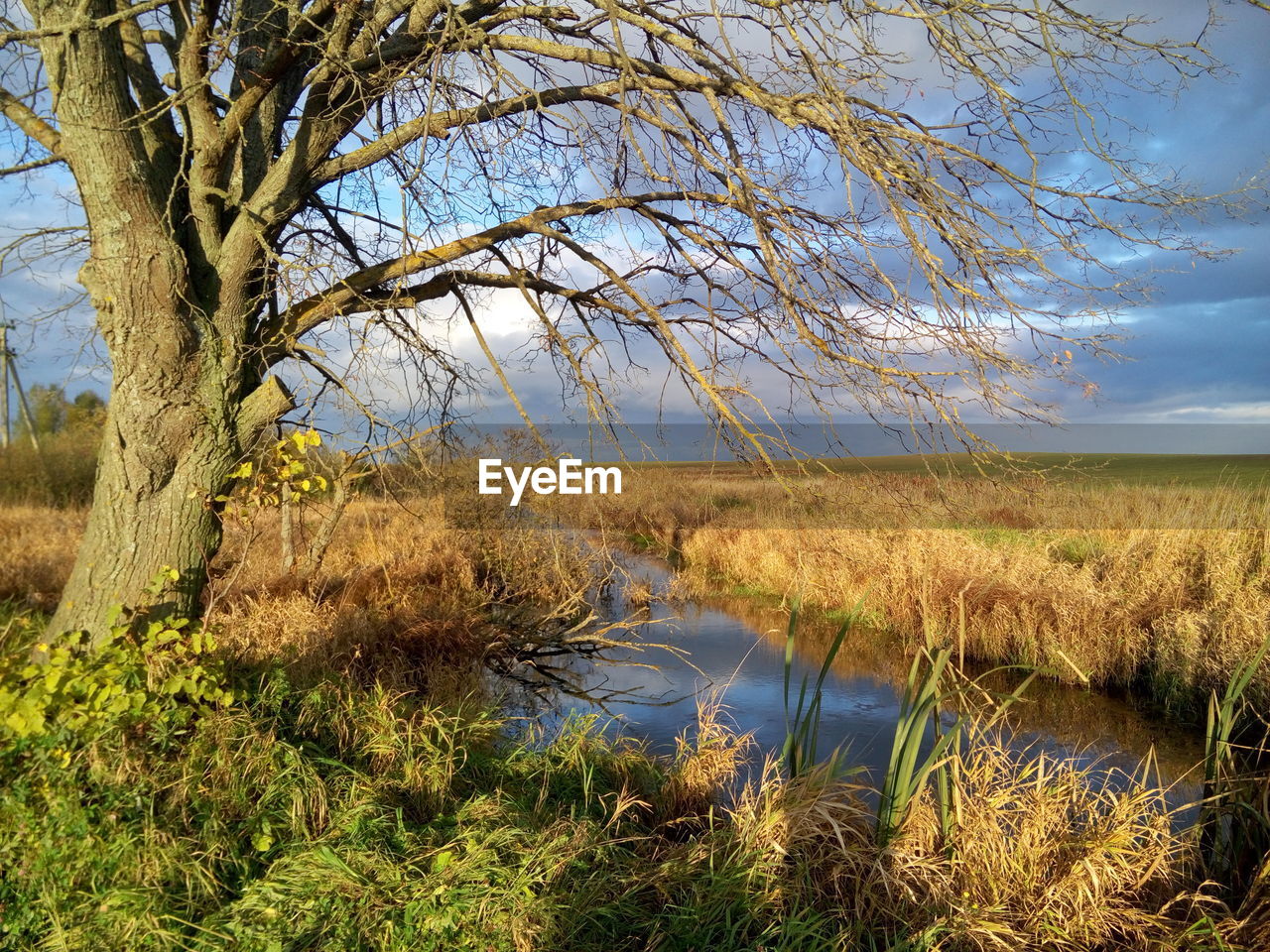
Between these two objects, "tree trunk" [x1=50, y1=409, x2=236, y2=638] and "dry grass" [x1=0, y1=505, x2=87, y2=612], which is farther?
"dry grass" [x1=0, y1=505, x2=87, y2=612]

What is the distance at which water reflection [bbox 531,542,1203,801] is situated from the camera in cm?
670

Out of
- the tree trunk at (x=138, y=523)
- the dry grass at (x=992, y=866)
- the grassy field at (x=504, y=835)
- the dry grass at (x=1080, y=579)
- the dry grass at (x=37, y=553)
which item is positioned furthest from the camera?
the dry grass at (x=1080, y=579)

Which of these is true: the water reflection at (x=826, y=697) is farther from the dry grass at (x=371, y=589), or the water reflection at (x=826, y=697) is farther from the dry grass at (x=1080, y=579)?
the dry grass at (x=371, y=589)

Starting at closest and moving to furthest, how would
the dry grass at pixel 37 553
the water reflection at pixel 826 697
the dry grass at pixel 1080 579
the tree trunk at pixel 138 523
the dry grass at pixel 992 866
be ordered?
the dry grass at pixel 992 866, the tree trunk at pixel 138 523, the water reflection at pixel 826 697, the dry grass at pixel 37 553, the dry grass at pixel 1080 579

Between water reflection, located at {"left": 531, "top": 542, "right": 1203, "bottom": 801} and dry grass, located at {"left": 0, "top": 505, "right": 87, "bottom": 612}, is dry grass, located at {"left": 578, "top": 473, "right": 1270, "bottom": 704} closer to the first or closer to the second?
water reflection, located at {"left": 531, "top": 542, "right": 1203, "bottom": 801}

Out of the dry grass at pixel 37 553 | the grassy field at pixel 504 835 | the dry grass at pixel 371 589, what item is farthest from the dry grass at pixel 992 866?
the dry grass at pixel 37 553

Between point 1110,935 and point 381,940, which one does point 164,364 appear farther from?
point 1110,935

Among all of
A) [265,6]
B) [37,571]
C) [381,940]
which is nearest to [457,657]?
[37,571]

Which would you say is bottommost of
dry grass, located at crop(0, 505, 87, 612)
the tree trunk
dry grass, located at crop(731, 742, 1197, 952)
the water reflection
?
the water reflection

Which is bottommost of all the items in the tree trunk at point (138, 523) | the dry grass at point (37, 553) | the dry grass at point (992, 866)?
the dry grass at point (992, 866)

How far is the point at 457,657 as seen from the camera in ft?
26.5

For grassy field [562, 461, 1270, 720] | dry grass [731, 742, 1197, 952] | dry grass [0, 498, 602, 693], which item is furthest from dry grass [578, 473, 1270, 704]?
dry grass [0, 498, 602, 693]

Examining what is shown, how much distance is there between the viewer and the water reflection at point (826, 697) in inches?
264

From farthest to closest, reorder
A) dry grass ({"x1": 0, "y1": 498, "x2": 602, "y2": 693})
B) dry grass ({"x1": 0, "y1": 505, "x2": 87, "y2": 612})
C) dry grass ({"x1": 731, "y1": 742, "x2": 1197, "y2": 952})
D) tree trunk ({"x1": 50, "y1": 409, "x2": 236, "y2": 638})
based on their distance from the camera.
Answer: dry grass ({"x1": 0, "y1": 505, "x2": 87, "y2": 612})
dry grass ({"x1": 0, "y1": 498, "x2": 602, "y2": 693})
tree trunk ({"x1": 50, "y1": 409, "x2": 236, "y2": 638})
dry grass ({"x1": 731, "y1": 742, "x2": 1197, "y2": 952})
